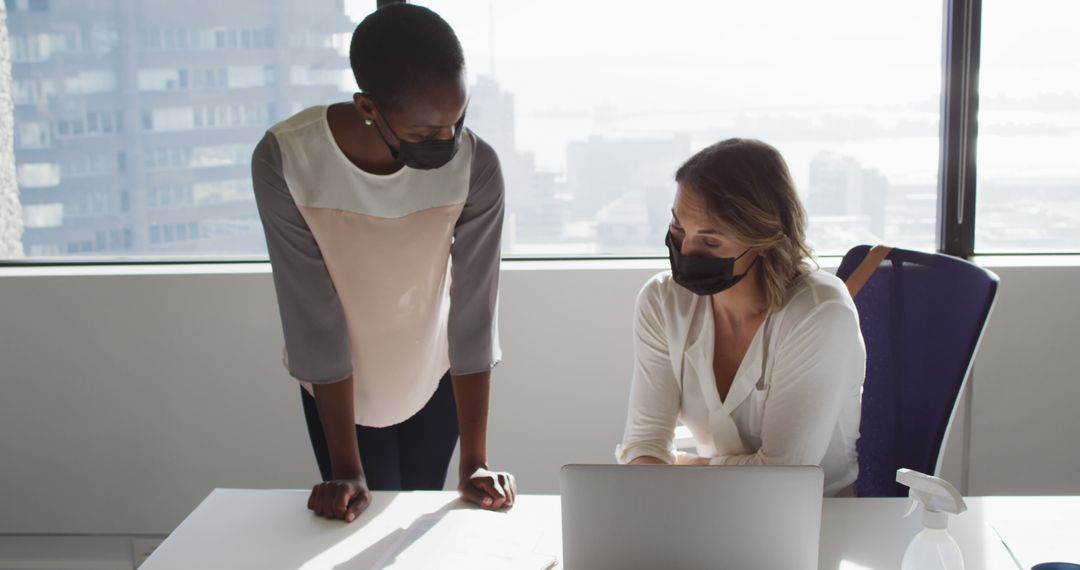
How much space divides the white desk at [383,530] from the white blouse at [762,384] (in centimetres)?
18

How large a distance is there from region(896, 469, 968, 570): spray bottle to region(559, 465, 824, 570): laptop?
0.36 ft

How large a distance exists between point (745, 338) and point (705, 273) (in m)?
0.16

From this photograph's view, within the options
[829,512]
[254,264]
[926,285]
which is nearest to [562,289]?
[254,264]

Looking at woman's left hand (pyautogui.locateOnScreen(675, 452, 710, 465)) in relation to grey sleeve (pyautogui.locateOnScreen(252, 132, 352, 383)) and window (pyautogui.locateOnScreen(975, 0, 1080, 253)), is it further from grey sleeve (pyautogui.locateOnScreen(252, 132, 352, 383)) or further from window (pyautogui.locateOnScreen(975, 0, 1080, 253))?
window (pyautogui.locateOnScreen(975, 0, 1080, 253))

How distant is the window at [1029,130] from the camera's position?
274 cm

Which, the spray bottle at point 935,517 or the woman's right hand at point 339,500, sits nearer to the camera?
the spray bottle at point 935,517

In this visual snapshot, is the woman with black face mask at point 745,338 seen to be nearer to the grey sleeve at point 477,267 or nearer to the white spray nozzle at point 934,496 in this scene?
the grey sleeve at point 477,267

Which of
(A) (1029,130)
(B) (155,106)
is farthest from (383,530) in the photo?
(A) (1029,130)

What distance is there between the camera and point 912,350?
69.0 inches

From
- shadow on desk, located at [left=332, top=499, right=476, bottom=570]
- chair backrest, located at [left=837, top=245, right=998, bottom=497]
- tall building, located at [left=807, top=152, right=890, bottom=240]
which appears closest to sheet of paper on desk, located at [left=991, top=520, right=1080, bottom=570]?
chair backrest, located at [left=837, top=245, right=998, bottom=497]

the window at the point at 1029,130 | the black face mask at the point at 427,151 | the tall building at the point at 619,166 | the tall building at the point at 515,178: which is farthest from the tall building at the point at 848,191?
the black face mask at the point at 427,151

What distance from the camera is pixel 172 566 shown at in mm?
1302

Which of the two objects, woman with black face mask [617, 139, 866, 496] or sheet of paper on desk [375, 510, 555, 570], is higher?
woman with black face mask [617, 139, 866, 496]

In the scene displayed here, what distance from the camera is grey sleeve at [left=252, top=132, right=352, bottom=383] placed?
1.53 meters
